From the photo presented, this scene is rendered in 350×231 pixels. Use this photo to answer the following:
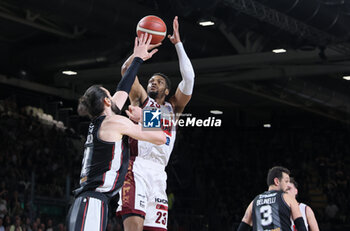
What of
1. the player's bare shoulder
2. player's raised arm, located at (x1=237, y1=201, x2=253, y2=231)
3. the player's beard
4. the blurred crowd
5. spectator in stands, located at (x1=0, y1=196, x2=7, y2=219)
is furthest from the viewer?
the blurred crowd

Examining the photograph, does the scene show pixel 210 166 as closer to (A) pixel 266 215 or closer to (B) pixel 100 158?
(A) pixel 266 215

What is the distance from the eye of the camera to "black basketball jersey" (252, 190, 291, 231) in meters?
6.79

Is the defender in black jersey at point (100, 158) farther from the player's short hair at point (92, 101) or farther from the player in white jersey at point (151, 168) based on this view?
the player in white jersey at point (151, 168)

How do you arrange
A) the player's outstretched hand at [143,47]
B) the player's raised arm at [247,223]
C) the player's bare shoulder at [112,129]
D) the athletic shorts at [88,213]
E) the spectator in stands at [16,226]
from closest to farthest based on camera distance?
1. the athletic shorts at [88,213]
2. the player's bare shoulder at [112,129]
3. the player's outstretched hand at [143,47]
4. the player's raised arm at [247,223]
5. the spectator in stands at [16,226]

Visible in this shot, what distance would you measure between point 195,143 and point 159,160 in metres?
18.9

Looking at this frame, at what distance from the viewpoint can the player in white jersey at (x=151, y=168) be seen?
5.53 metres

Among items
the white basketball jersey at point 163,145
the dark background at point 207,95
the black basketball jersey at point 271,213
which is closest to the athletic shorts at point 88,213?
the white basketball jersey at point 163,145

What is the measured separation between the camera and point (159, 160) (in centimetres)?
587

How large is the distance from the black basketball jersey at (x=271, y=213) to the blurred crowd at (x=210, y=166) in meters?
10.0

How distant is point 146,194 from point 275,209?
1.88 meters

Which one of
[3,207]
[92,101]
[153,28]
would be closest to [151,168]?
[153,28]

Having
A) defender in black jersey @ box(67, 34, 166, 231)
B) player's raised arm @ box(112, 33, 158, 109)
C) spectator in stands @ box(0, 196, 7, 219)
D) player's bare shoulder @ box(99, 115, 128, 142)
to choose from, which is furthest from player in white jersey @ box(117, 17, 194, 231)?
spectator in stands @ box(0, 196, 7, 219)

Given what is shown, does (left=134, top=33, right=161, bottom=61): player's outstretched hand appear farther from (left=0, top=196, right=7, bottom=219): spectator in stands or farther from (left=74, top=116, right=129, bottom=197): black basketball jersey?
(left=0, top=196, right=7, bottom=219): spectator in stands

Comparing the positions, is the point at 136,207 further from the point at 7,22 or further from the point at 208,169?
the point at 208,169
